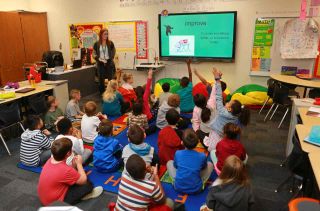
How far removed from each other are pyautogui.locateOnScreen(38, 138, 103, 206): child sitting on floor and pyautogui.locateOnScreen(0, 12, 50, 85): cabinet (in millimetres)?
5054

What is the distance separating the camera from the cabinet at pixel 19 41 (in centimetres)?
637

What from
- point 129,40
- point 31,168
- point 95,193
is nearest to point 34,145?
point 31,168

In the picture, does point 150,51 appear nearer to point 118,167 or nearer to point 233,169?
point 118,167

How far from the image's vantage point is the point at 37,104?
13.9ft

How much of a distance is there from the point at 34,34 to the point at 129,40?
103 inches

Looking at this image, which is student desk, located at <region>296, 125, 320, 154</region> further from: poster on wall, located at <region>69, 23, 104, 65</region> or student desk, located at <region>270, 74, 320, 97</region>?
poster on wall, located at <region>69, 23, 104, 65</region>

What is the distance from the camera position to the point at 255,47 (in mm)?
5445

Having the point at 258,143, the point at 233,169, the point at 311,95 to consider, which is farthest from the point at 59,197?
the point at 311,95

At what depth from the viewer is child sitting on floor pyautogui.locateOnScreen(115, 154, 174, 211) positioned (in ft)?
6.22

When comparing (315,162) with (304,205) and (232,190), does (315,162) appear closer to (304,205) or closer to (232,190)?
(304,205)

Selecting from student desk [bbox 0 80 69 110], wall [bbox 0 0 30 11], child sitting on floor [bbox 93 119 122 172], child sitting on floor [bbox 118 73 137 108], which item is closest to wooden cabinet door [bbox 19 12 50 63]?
wall [bbox 0 0 30 11]

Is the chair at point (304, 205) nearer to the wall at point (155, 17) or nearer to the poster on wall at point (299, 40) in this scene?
the poster on wall at point (299, 40)

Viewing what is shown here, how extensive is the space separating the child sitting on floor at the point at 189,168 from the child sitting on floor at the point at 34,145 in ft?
5.06

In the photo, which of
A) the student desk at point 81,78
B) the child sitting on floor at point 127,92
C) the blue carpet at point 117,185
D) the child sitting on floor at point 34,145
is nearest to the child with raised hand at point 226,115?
the blue carpet at point 117,185
